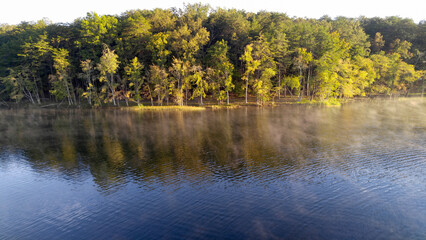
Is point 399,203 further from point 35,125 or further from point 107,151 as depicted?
point 35,125

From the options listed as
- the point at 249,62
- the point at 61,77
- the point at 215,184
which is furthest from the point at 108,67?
the point at 215,184

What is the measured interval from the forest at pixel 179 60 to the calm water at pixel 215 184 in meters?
29.5

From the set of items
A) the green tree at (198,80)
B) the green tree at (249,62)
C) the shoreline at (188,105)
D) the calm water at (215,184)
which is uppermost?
the green tree at (249,62)

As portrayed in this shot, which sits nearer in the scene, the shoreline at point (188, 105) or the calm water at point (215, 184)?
the calm water at point (215, 184)

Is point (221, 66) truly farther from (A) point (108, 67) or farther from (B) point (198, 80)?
(A) point (108, 67)

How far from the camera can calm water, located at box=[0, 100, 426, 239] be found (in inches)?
602

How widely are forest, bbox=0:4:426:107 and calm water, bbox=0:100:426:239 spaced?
29479 mm

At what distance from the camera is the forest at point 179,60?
66.8m

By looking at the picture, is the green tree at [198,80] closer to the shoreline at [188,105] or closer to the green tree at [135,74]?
the shoreline at [188,105]

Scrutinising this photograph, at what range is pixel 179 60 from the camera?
215 ft

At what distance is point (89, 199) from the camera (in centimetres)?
1880

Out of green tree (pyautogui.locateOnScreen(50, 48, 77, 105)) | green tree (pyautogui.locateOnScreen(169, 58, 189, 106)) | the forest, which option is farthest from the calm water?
green tree (pyautogui.locateOnScreen(50, 48, 77, 105))

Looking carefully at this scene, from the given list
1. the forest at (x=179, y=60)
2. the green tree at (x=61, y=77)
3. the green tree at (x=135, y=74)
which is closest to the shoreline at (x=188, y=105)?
the forest at (x=179, y=60)

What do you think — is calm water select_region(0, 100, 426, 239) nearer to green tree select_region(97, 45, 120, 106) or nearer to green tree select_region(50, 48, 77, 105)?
green tree select_region(97, 45, 120, 106)
